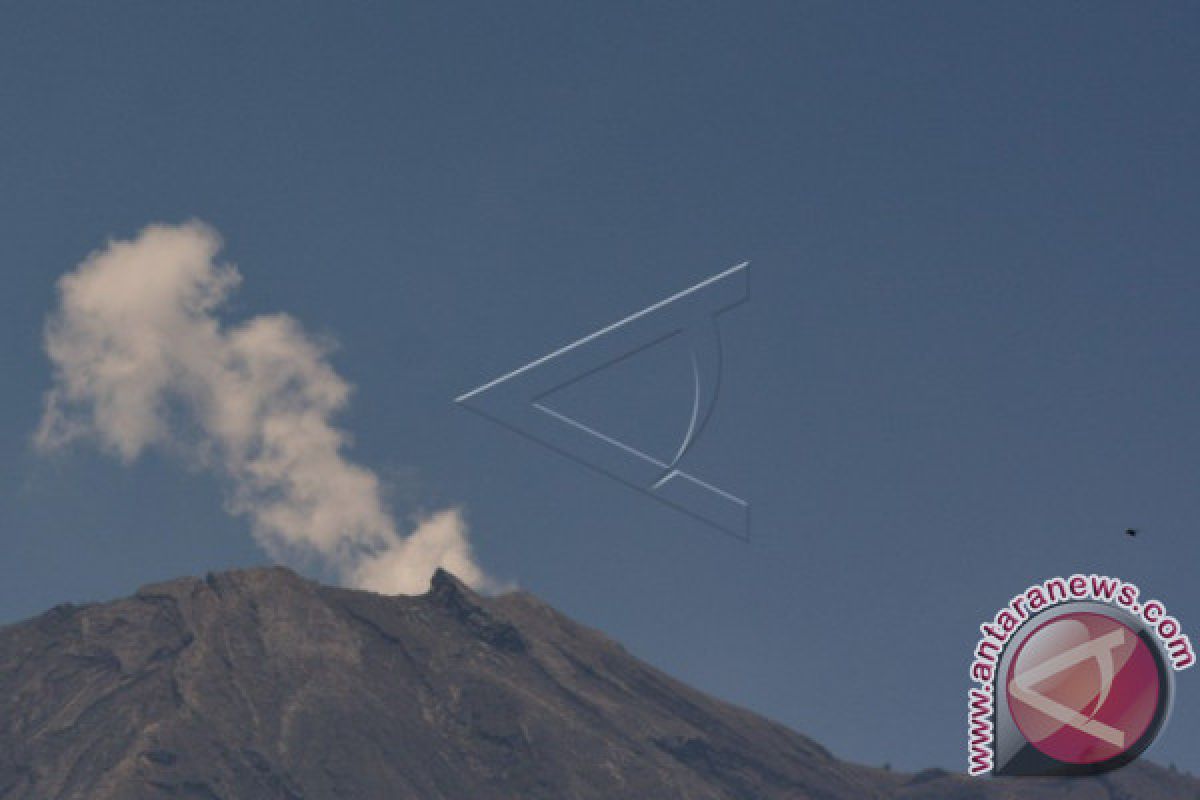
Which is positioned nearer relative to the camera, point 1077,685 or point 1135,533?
point 1135,533

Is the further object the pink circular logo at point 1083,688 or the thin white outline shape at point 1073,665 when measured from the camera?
the thin white outline shape at point 1073,665

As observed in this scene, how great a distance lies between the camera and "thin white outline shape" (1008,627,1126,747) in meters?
107

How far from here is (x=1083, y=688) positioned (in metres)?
108

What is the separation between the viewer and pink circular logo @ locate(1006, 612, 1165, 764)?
106 meters

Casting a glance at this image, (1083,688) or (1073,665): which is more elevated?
(1073,665)

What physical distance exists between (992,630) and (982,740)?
6209mm

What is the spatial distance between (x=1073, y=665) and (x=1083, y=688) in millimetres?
1396

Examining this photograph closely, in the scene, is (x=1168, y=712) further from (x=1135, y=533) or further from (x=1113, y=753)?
(x=1135, y=533)

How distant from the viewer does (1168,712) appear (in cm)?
10531

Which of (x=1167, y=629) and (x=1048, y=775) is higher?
(x=1167, y=629)

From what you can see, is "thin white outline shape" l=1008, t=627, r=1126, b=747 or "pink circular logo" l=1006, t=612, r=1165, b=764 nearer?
"pink circular logo" l=1006, t=612, r=1165, b=764

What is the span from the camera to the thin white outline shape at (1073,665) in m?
107

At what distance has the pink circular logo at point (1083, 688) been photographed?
106125mm

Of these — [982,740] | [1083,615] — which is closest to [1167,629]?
[1083,615]
